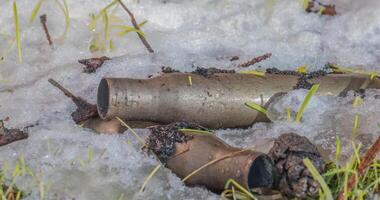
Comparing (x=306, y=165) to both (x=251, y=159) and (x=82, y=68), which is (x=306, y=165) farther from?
(x=82, y=68)

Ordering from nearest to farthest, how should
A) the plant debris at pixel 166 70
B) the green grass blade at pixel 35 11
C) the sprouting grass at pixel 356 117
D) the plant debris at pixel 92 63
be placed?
the sprouting grass at pixel 356 117 → the plant debris at pixel 166 70 → the plant debris at pixel 92 63 → the green grass blade at pixel 35 11

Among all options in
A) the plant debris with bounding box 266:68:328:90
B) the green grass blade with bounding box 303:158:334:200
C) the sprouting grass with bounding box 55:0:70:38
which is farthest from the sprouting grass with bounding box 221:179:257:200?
the sprouting grass with bounding box 55:0:70:38

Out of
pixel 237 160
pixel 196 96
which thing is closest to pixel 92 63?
pixel 196 96

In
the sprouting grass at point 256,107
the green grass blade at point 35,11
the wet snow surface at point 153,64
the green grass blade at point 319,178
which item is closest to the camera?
the green grass blade at point 319,178

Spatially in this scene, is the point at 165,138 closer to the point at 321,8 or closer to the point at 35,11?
the point at 35,11

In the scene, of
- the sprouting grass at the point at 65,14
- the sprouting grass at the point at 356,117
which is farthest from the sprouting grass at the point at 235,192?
the sprouting grass at the point at 65,14

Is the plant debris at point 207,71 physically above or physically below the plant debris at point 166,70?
above

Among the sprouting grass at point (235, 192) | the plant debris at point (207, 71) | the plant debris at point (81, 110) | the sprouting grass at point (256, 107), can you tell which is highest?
the plant debris at point (207, 71)

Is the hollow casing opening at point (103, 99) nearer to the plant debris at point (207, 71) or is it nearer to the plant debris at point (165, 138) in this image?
the plant debris at point (165, 138)

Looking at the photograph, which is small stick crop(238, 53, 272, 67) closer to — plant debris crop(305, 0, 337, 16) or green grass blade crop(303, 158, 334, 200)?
plant debris crop(305, 0, 337, 16)
